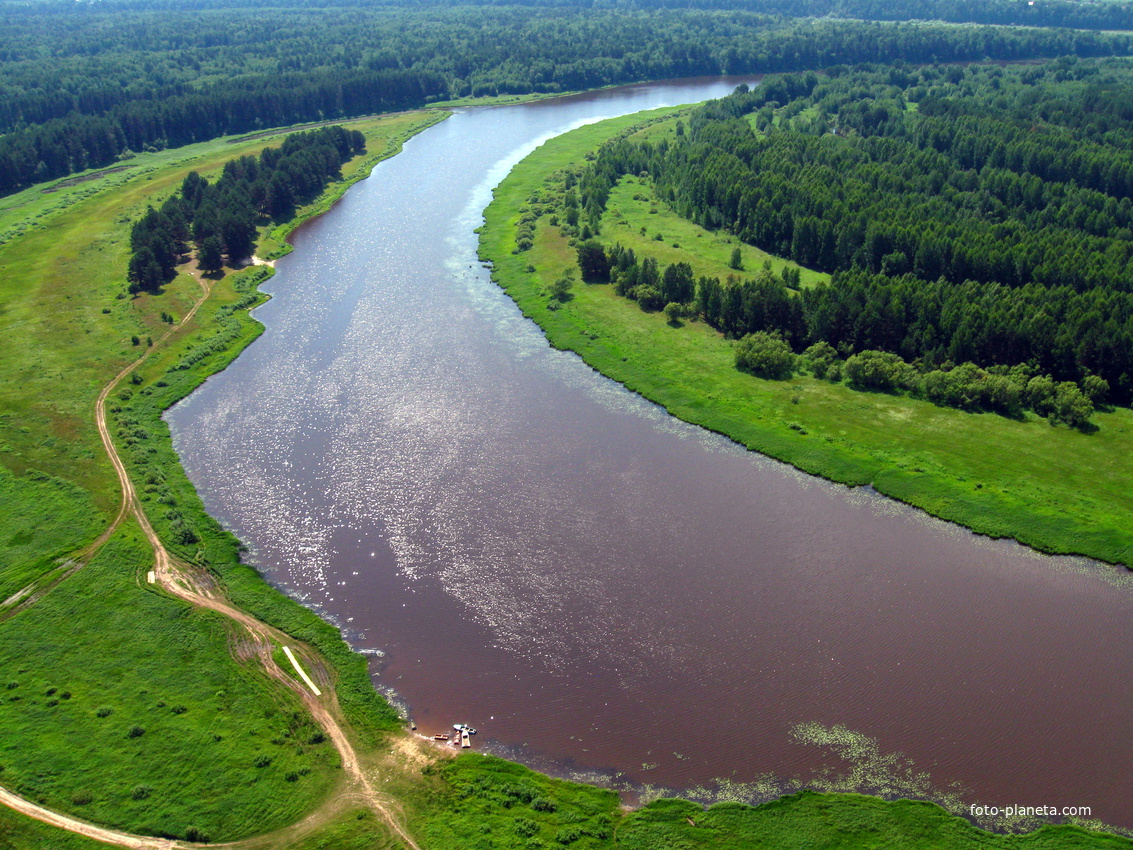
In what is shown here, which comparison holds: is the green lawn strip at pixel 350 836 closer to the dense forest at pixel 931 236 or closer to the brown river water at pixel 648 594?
the brown river water at pixel 648 594

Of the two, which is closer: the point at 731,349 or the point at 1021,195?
the point at 731,349

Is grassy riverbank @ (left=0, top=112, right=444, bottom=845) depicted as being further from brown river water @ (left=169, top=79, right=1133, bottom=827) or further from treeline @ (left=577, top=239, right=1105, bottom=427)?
treeline @ (left=577, top=239, right=1105, bottom=427)

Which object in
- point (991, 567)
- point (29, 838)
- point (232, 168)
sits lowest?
point (991, 567)

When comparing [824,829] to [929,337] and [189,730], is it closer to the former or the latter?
[189,730]

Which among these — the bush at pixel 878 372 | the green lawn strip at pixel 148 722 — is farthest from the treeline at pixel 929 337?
the green lawn strip at pixel 148 722

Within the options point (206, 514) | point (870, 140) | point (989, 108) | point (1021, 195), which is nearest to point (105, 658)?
point (206, 514)

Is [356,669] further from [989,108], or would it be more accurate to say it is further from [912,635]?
[989,108]
